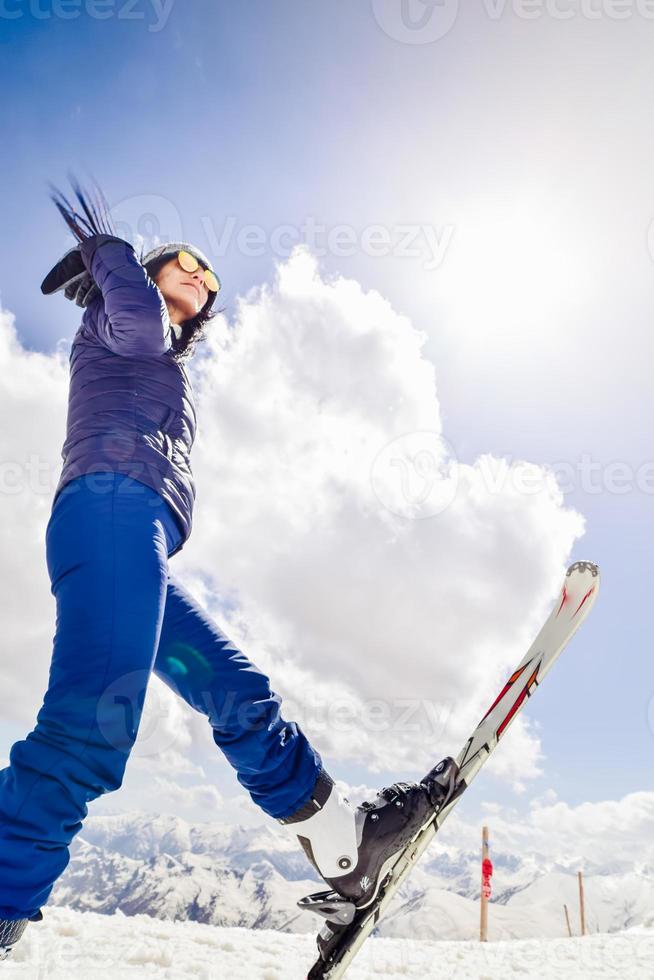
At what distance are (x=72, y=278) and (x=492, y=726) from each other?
9.78 ft

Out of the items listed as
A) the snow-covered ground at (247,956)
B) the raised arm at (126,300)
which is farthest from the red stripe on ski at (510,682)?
the raised arm at (126,300)

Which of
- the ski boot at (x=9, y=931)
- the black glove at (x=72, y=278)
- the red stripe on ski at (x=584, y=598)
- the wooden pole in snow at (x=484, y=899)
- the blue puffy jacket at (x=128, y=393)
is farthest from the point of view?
the wooden pole in snow at (x=484, y=899)

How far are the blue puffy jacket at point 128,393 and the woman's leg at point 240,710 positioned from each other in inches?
17.2

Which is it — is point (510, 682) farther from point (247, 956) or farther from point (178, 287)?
point (178, 287)

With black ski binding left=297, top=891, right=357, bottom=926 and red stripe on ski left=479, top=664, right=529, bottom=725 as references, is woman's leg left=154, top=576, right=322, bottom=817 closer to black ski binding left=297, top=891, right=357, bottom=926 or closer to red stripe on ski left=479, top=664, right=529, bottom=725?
black ski binding left=297, top=891, right=357, bottom=926

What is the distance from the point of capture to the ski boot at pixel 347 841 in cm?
227

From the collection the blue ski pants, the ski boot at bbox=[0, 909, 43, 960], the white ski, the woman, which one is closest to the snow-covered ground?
the white ski

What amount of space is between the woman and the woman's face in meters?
0.38

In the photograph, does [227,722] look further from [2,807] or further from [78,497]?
[78,497]

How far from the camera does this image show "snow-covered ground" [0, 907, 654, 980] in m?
2.68

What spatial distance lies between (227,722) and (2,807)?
826 millimetres

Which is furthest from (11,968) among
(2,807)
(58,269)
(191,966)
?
(58,269)

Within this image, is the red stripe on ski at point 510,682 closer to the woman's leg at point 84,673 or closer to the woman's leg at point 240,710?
the woman's leg at point 240,710

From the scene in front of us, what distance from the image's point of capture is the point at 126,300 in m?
2.21
